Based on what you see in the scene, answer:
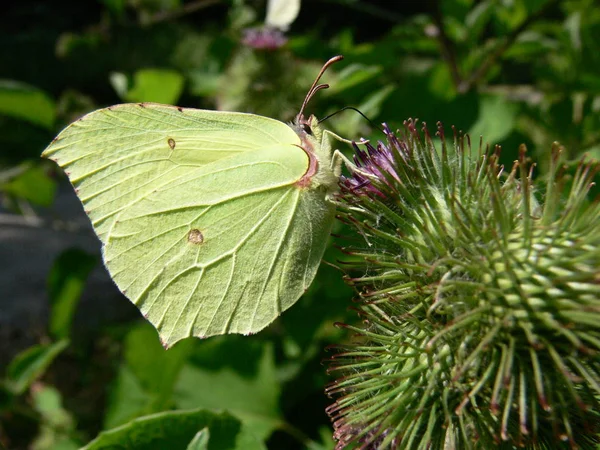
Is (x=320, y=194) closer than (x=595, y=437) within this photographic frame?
No

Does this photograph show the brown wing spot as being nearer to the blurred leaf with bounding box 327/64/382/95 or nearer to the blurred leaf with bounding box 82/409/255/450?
the blurred leaf with bounding box 82/409/255/450

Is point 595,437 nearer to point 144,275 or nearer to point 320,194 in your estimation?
point 320,194

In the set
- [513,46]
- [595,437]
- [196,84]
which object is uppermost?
[513,46]

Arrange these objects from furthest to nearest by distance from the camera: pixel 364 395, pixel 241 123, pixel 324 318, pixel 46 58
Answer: pixel 46 58 < pixel 324 318 < pixel 241 123 < pixel 364 395

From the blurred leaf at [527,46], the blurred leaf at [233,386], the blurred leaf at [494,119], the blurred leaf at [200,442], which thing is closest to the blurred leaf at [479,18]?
the blurred leaf at [527,46]

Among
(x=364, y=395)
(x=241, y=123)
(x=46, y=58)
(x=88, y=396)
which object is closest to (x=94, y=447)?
(x=364, y=395)

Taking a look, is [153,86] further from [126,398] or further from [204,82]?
[126,398]

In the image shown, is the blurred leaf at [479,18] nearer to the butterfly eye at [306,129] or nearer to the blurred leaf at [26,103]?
the butterfly eye at [306,129]
